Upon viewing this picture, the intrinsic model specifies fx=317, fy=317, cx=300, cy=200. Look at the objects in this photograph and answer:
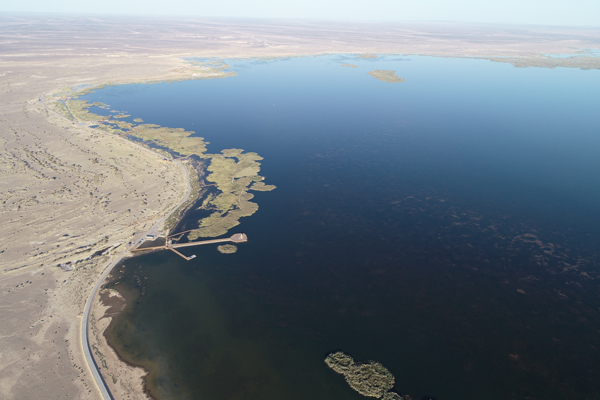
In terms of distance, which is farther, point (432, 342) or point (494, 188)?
point (494, 188)

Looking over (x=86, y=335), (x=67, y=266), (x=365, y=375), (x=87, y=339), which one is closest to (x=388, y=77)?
(x=365, y=375)

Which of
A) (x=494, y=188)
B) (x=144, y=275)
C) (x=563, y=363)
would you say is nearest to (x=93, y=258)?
(x=144, y=275)

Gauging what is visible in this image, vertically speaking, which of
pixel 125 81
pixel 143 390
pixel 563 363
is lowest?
pixel 143 390

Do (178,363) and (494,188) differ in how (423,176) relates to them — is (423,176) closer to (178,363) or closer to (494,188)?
(494,188)

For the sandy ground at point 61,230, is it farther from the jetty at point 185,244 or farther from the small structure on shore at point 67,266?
the jetty at point 185,244

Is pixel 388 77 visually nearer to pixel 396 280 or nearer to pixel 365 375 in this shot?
pixel 396 280

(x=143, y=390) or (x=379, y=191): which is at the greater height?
(x=379, y=191)

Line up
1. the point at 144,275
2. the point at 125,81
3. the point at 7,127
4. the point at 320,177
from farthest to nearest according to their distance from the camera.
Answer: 1. the point at 125,81
2. the point at 7,127
3. the point at 320,177
4. the point at 144,275
